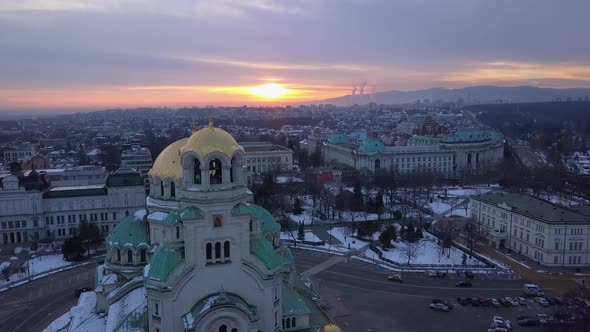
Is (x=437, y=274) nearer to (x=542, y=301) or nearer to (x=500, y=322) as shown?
(x=542, y=301)

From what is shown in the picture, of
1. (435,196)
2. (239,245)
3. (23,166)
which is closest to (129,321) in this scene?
(239,245)

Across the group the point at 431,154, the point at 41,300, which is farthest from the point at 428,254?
the point at 431,154

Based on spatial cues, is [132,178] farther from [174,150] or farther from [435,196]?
→ [435,196]

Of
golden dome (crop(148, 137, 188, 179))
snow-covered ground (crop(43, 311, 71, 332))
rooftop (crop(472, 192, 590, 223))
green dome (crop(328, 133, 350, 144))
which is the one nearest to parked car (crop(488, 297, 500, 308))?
rooftop (crop(472, 192, 590, 223))

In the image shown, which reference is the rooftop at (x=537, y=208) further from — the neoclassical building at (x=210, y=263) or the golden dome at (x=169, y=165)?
the golden dome at (x=169, y=165)

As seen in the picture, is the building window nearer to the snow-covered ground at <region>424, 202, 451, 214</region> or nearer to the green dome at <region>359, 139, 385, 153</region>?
the snow-covered ground at <region>424, 202, 451, 214</region>

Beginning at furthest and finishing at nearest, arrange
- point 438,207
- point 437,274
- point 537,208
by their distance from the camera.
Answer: point 438,207 → point 537,208 → point 437,274

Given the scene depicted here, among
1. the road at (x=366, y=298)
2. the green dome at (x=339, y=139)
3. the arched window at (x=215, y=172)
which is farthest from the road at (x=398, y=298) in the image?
the green dome at (x=339, y=139)
